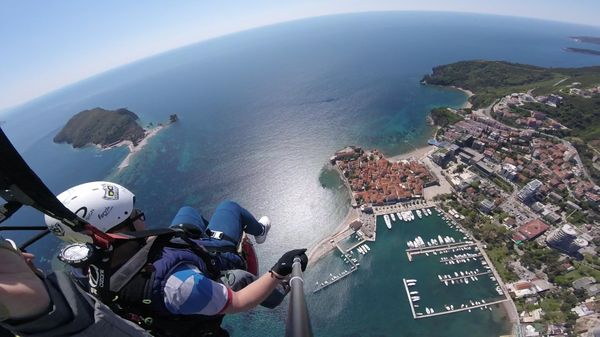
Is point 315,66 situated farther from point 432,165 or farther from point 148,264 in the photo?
point 148,264

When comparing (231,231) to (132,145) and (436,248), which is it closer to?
(436,248)

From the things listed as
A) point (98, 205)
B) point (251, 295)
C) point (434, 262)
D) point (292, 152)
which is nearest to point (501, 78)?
point (292, 152)

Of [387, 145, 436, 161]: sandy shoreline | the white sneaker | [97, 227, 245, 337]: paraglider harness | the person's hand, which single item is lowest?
[387, 145, 436, 161]: sandy shoreline

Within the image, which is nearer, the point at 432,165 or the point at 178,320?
the point at 178,320

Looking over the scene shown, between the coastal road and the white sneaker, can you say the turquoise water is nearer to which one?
the coastal road

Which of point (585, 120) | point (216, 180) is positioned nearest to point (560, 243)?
point (585, 120)

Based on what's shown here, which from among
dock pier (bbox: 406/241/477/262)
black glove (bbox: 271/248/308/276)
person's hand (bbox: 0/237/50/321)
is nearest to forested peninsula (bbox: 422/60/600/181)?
dock pier (bbox: 406/241/477/262)

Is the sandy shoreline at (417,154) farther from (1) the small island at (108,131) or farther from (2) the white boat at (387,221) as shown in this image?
(1) the small island at (108,131)
